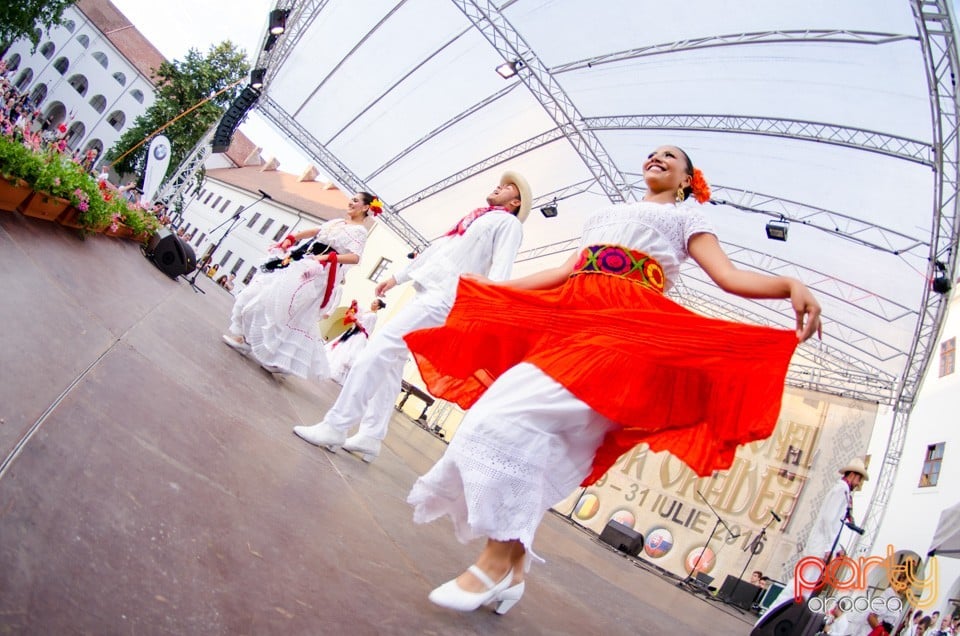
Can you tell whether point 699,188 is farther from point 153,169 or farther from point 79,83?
point 79,83

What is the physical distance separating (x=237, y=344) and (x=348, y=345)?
19.5 feet

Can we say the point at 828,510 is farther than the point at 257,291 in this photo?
Yes

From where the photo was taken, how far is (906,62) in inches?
261

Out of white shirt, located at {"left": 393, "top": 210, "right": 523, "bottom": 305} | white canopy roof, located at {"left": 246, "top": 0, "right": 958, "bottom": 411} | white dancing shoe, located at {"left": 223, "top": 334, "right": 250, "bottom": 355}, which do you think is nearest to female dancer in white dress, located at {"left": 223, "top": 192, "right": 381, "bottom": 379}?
white dancing shoe, located at {"left": 223, "top": 334, "right": 250, "bottom": 355}

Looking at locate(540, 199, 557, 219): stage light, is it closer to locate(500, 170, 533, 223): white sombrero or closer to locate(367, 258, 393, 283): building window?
locate(500, 170, 533, 223): white sombrero

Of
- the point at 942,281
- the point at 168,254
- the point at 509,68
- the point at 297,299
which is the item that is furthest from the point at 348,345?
the point at 942,281

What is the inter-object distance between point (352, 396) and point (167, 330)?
3.57 ft

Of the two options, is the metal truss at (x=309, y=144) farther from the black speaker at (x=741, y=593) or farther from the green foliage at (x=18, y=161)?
the black speaker at (x=741, y=593)

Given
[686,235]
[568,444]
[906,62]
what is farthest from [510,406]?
[906,62]

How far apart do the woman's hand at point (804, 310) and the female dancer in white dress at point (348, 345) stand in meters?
8.60

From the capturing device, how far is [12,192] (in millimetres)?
3492

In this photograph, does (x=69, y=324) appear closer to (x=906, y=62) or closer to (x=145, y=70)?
(x=906, y=62)

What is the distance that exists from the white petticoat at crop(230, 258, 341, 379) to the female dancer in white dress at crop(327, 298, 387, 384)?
5219 millimetres

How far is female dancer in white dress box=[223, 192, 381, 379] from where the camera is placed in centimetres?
423
